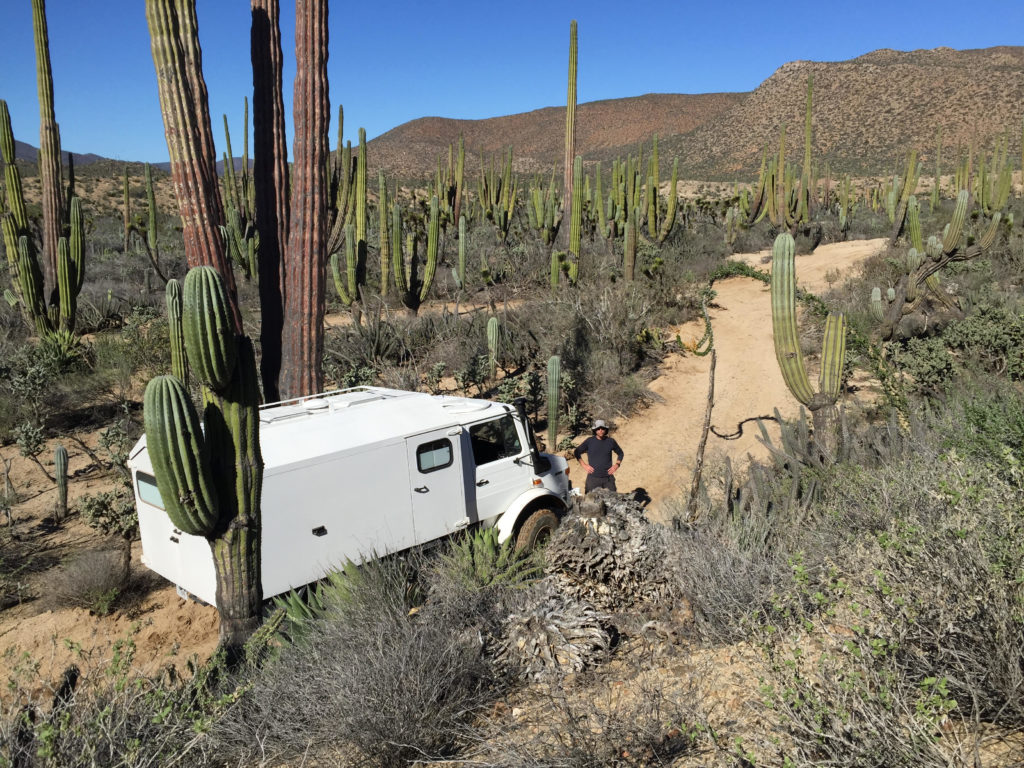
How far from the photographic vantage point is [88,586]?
6523 mm

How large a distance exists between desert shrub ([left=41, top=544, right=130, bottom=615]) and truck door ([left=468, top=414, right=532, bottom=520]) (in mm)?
3391

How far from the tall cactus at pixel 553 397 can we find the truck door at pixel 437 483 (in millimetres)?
4088

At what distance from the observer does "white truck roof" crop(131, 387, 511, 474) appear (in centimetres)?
545

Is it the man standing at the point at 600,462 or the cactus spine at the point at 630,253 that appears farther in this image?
the cactus spine at the point at 630,253

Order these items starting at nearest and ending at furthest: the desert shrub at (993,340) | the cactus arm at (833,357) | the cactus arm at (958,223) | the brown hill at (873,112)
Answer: the cactus arm at (833,357) → the desert shrub at (993,340) → the cactus arm at (958,223) → the brown hill at (873,112)

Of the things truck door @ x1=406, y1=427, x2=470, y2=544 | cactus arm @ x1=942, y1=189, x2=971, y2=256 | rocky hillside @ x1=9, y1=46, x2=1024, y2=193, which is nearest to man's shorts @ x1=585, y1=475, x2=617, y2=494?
truck door @ x1=406, y1=427, x2=470, y2=544

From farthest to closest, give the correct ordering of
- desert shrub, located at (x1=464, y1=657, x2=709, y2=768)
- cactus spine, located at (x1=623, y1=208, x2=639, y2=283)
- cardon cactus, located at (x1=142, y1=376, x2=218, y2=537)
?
cactus spine, located at (x1=623, y1=208, x2=639, y2=283), cardon cactus, located at (x1=142, y1=376, x2=218, y2=537), desert shrub, located at (x1=464, y1=657, x2=709, y2=768)

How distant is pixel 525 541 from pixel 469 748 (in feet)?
10.4

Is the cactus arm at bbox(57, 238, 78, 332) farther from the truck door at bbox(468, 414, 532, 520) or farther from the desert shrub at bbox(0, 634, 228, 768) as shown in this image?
the desert shrub at bbox(0, 634, 228, 768)

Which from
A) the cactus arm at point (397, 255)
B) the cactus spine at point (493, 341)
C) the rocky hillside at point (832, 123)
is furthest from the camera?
the rocky hillside at point (832, 123)

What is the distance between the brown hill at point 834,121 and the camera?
6366 centimetres

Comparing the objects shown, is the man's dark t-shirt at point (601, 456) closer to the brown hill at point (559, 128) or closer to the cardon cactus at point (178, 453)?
the cardon cactus at point (178, 453)

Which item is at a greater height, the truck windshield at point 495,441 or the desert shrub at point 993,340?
the desert shrub at point 993,340

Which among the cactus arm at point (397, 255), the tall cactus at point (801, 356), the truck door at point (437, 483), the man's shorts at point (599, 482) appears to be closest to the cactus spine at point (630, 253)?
the cactus arm at point (397, 255)
